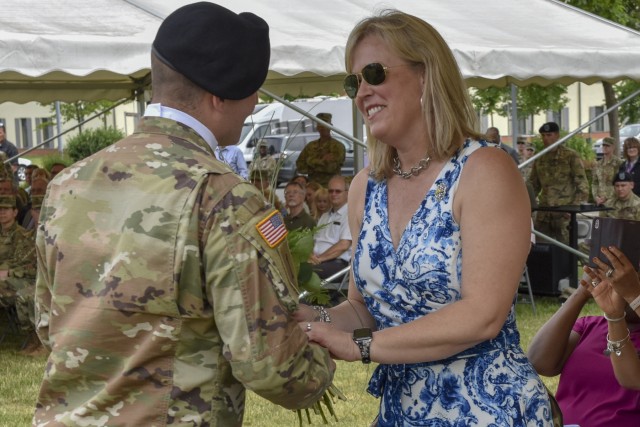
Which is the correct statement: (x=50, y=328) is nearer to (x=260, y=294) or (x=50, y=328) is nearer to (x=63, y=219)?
(x=63, y=219)

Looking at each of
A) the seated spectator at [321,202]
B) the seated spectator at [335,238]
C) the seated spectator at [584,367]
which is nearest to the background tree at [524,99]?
the seated spectator at [321,202]

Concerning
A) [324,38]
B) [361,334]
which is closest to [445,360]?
[361,334]

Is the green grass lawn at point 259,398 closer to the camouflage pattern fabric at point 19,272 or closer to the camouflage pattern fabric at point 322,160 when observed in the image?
the camouflage pattern fabric at point 19,272

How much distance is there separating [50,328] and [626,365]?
1.92 meters

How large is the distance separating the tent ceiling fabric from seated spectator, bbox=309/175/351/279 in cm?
178

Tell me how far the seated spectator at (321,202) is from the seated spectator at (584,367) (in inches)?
271

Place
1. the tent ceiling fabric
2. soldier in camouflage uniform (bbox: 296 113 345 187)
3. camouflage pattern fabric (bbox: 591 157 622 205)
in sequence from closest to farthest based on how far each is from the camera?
1. the tent ceiling fabric
2. soldier in camouflage uniform (bbox: 296 113 345 187)
3. camouflage pattern fabric (bbox: 591 157 622 205)

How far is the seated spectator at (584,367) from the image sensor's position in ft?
10.8

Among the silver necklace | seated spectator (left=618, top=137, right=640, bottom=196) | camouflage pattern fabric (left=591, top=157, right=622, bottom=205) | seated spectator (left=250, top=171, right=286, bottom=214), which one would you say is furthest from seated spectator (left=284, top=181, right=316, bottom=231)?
seated spectator (left=618, top=137, right=640, bottom=196)

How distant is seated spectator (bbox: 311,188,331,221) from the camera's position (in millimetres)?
Answer: 10336

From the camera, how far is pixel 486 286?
2.18 m

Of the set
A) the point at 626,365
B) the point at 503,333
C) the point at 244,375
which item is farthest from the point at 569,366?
the point at 244,375

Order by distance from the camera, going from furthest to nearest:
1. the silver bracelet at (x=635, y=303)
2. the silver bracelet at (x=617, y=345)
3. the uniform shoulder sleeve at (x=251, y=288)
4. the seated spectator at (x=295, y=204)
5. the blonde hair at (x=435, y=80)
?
the seated spectator at (x=295, y=204), the silver bracelet at (x=617, y=345), the silver bracelet at (x=635, y=303), the blonde hair at (x=435, y=80), the uniform shoulder sleeve at (x=251, y=288)

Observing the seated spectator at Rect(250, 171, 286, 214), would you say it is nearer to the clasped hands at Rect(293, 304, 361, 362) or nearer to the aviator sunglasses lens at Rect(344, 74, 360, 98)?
the aviator sunglasses lens at Rect(344, 74, 360, 98)
